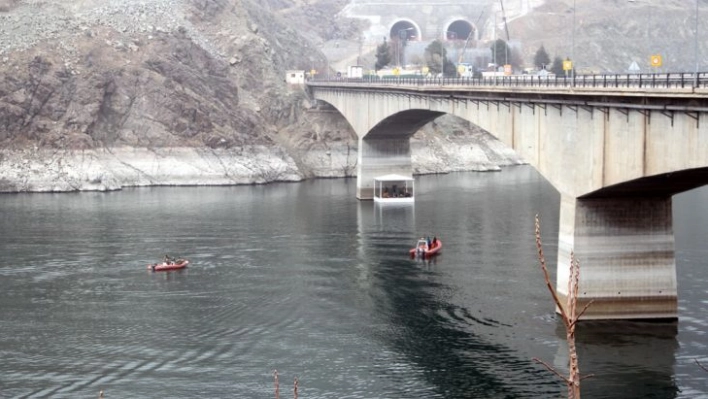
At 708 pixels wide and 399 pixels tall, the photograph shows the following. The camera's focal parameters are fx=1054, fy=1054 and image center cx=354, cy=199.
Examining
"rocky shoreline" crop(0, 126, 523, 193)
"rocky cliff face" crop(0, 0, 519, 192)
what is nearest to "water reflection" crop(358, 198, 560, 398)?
"rocky shoreline" crop(0, 126, 523, 193)

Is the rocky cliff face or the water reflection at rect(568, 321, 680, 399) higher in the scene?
the rocky cliff face

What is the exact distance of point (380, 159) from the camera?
120 meters

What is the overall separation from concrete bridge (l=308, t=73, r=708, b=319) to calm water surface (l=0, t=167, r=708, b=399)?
2.40 metres

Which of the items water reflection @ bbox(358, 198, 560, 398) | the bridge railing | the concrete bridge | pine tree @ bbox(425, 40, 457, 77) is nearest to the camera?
water reflection @ bbox(358, 198, 560, 398)

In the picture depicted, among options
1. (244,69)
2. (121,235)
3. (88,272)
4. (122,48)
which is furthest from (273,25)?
(88,272)

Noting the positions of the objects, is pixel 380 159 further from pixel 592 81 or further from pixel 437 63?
pixel 437 63

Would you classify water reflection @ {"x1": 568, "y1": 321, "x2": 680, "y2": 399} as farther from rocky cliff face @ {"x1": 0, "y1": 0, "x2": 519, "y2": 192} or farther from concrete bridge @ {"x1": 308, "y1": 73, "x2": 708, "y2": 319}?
rocky cliff face @ {"x1": 0, "y1": 0, "x2": 519, "y2": 192}

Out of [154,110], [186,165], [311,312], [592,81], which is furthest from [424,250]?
[154,110]

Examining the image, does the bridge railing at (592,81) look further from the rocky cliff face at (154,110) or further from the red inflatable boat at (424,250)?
the rocky cliff face at (154,110)

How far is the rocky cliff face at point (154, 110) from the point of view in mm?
127250

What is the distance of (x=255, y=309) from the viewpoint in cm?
5809

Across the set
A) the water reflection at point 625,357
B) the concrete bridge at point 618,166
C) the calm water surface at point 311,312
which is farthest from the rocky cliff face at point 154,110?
the water reflection at point 625,357

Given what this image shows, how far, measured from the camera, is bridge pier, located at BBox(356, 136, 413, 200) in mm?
118500

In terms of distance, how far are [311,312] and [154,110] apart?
3238 inches
